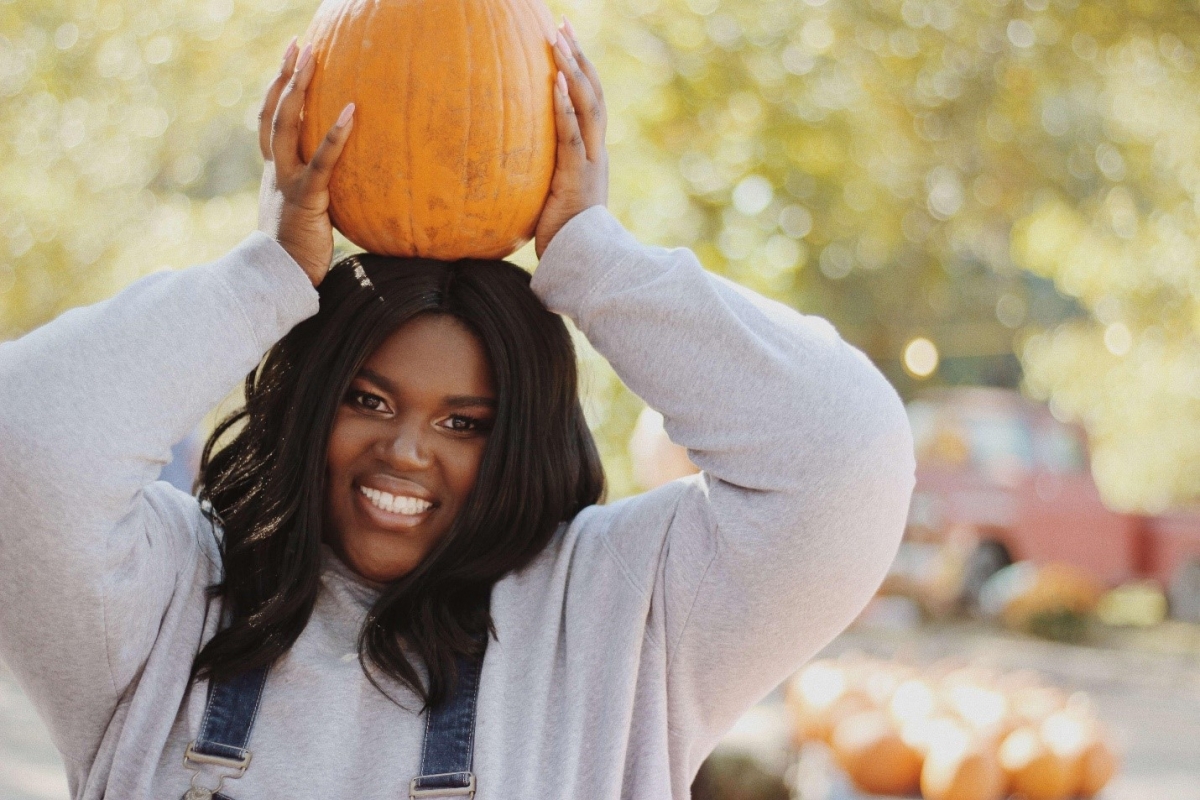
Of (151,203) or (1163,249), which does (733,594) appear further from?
(1163,249)

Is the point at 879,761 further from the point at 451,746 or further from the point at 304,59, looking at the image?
the point at 304,59

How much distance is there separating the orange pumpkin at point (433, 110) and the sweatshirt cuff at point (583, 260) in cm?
11

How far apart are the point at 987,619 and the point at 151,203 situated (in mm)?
9426

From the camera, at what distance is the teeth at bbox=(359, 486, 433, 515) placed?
206 cm

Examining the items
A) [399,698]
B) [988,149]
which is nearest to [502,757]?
[399,698]

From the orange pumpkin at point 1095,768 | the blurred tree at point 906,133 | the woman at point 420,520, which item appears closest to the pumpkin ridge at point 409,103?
the woman at point 420,520

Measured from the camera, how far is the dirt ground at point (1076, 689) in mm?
4688

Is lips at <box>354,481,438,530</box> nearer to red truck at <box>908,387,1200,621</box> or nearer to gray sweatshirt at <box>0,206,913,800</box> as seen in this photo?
gray sweatshirt at <box>0,206,913,800</box>

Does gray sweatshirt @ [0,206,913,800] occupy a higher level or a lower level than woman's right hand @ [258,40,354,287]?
lower

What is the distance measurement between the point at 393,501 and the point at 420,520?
0.20 feet

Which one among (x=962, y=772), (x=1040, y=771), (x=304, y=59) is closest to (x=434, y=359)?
(x=304, y=59)

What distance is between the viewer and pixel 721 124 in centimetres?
447

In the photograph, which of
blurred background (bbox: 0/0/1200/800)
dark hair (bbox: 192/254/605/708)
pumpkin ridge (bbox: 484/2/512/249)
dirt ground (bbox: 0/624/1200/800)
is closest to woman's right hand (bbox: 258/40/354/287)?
dark hair (bbox: 192/254/605/708)

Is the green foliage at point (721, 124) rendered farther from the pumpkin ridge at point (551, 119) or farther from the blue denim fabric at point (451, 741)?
the blue denim fabric at point (451, 741)
